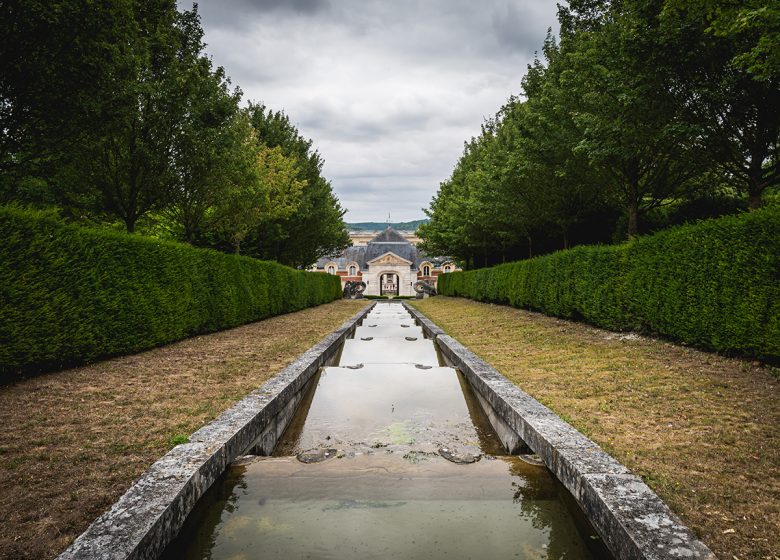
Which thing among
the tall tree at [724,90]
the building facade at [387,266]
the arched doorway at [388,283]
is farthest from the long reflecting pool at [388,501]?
the arched doorway at [388,283]

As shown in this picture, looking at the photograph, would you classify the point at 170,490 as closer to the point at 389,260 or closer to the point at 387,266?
the point at 387,266

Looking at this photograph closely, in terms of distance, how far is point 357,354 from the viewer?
816 centimetres

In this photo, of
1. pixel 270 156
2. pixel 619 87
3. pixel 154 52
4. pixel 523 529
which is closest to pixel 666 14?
pixel 619 87

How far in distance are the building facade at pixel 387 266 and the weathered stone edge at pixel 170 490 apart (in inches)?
2070

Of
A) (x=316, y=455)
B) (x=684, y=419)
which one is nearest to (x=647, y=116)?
(x=684, y=419)

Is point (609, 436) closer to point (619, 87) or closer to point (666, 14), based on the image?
point (666, 14)

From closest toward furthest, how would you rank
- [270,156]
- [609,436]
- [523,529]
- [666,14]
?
[523,529]
[609,436]
[666,14]
[270,156]

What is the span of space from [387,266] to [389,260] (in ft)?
2.89

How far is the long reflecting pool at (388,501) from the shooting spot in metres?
2.08

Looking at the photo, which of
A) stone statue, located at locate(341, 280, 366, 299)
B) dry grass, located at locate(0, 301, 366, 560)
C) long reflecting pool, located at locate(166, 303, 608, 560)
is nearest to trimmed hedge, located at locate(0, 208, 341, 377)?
dry grass, located at locate(0, 301, 366, 560)

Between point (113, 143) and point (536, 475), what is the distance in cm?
1000

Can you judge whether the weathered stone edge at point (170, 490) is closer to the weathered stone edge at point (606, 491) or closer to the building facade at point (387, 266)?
the weathered stone edge at point (606, 491)

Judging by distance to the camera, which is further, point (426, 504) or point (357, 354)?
point (357, 354)

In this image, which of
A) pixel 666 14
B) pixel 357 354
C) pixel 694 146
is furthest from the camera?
pixel 694 146
